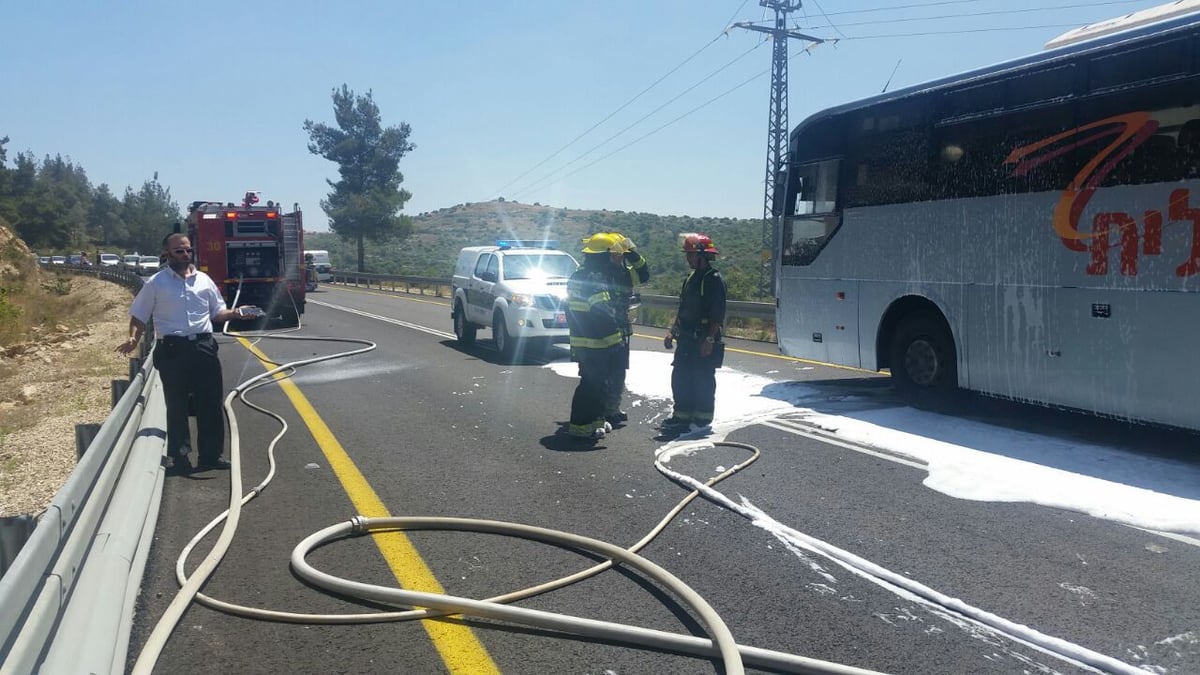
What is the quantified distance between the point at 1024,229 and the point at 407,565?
639 centimetres

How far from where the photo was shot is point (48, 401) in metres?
12.4

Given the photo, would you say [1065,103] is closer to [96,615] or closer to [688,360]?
[688,360]

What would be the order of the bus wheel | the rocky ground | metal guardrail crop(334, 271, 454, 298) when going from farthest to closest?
1. metal guardrail crop(334, 271, 454, 298)
2. the bus wheel
3. the rocky ground

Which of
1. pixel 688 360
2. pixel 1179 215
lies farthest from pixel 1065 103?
pixel 688 360

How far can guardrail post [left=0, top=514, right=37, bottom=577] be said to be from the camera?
132 inches

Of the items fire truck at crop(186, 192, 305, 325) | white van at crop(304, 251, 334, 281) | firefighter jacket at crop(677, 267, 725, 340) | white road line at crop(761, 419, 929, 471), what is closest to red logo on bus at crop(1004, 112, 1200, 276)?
white road line at crop(761, 419, 929, 471)

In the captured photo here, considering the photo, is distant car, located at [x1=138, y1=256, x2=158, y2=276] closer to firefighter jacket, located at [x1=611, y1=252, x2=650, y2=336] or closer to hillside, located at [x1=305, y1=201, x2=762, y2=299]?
hillside, located at [x1=305, y1=201, x2=762, y2=299]

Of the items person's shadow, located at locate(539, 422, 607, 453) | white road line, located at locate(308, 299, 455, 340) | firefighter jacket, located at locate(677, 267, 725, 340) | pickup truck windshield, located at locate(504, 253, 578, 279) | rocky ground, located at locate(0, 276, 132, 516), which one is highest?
pickup truck windshield, located at locate(504, 253, 578, 279)

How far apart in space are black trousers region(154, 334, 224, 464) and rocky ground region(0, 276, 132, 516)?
1129 mm

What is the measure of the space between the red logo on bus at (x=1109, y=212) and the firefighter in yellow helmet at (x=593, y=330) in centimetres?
391

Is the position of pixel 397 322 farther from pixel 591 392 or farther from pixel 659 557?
pixel 659 557

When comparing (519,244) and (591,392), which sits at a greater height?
(519,244)

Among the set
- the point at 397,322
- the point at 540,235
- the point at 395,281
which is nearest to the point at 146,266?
the point at 395,281

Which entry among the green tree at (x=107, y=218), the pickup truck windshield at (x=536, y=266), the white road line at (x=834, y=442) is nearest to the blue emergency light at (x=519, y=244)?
the pickup truck windshield at (x=536, y=266)
